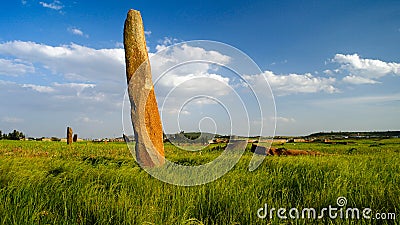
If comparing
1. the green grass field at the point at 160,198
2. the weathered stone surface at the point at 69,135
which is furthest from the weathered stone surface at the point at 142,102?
the weathered stone surface at the point at 69,135

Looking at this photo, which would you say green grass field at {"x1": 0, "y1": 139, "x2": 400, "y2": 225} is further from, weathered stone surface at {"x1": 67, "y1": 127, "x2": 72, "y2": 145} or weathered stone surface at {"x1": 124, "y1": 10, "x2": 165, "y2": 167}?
weathered stone surface at {"x1": 67, "y1": 127, "x2": 72, "y2": 145}

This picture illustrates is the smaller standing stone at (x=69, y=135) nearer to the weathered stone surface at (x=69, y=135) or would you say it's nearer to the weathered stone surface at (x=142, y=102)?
the weathered stone surface at (x=69, y=135)

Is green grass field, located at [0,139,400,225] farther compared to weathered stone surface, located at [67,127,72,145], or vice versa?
weathered stone surface, located at [67,127,72,145]

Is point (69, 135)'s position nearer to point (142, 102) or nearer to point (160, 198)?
point (142, 102)

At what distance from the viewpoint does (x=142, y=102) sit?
7.86m

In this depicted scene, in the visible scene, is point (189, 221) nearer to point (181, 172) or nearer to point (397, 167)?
point (181, 172)

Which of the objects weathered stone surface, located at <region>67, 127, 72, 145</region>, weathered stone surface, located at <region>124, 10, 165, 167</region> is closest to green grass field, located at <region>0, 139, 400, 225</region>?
weathered stone surface, located at <region>124, 10, 165, 167</region>

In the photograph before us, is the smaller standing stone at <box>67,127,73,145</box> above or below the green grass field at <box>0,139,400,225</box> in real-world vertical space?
above

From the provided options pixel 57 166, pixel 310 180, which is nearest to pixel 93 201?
pixel 57 166

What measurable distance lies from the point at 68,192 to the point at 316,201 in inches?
130

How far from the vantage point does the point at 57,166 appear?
6.11 meters

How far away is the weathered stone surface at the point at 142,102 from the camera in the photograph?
25.5 feet

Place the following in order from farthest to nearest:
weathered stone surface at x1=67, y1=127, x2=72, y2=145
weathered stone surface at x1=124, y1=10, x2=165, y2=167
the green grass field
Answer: weathered stone surface at x1=67, y1=127, x2=72, y2=145 → weathered stone surface at x1=124, y1=10, x2=165, y2=167 → the green grass field

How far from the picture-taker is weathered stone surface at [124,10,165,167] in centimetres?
778
